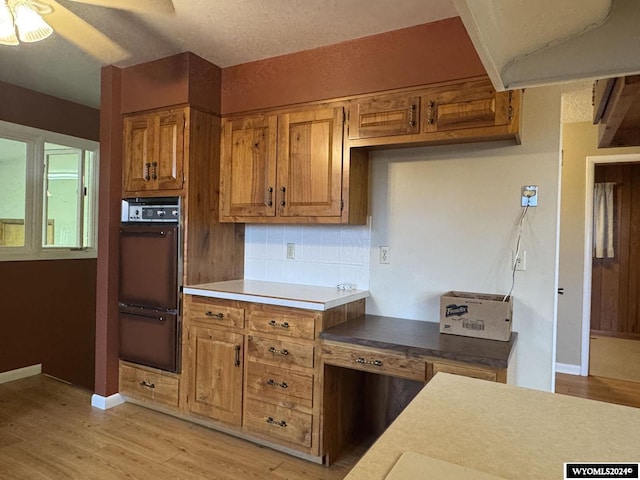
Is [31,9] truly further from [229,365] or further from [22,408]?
[22,408]

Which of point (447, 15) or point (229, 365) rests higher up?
point (447, 15)

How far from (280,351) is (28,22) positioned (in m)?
2.04

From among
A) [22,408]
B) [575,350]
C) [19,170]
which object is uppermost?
[19,170]

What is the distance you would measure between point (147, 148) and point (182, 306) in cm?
119

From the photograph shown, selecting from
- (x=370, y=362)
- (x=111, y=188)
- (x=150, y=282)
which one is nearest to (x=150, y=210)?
(x=111, y=188)

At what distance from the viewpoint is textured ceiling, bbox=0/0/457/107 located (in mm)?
2164

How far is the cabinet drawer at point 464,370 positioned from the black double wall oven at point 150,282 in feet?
5.76

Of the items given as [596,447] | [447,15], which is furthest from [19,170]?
[596,447]

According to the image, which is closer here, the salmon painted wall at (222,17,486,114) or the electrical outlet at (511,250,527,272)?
the salmon painted wall at (222,17,486,114)

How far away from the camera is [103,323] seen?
10.1 feet

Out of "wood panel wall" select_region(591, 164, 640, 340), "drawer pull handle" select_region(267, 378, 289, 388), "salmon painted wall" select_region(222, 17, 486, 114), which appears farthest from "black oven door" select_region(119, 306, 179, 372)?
"wood panel wall" select_region(591, 164, 640, 340)

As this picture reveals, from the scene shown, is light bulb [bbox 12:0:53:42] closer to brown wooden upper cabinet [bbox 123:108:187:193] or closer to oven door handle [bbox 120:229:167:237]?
brown wooden upper cabinet [bbox 123:108:187:193]

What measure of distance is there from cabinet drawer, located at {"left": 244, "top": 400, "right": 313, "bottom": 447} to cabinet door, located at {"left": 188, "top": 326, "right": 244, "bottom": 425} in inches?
4.0

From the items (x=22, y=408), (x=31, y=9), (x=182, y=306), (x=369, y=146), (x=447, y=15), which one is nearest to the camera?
(x=31, y=9)
